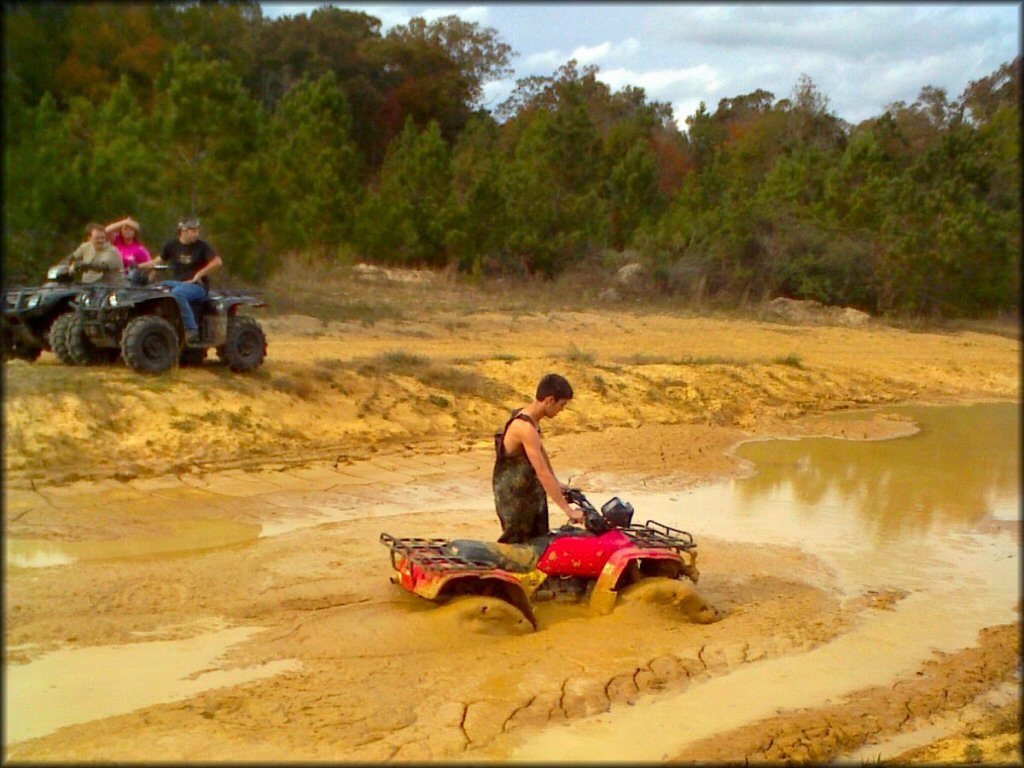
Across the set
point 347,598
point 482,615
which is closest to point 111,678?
point 347,598

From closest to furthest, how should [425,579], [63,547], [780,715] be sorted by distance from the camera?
1. [780,715]
2. [425,579]
3. [63,547]

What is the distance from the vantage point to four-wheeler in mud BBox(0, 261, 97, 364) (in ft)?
45.3

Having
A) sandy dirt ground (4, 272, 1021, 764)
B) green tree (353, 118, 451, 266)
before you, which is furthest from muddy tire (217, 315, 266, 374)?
green tree (353, 118, 451, 266)

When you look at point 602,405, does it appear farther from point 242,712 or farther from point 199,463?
point 242,712

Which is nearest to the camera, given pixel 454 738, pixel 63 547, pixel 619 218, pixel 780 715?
pixel 454 738

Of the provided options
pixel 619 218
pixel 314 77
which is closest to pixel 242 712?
pixel 619 218

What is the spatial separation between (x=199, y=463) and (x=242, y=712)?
6.60 metres

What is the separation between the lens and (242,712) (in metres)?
6.14

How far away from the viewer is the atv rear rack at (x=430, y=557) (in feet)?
25.1

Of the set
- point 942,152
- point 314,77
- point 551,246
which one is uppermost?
point 314,77

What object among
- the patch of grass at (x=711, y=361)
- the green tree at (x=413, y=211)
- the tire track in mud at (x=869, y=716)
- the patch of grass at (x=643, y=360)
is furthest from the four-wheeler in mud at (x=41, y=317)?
the green tree at (x=413, y=211)

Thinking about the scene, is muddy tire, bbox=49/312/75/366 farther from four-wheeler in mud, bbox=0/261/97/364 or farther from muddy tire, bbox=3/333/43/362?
muddy tire, bbox=3/333/43/362

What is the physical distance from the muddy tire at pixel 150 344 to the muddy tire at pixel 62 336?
0.79 metres

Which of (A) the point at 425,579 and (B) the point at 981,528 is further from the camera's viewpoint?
(B) the point at 981,528
